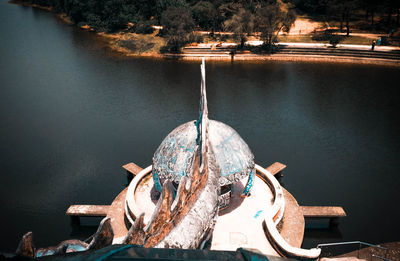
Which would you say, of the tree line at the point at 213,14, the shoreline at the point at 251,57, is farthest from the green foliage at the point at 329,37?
the tree line at the point at 213,14

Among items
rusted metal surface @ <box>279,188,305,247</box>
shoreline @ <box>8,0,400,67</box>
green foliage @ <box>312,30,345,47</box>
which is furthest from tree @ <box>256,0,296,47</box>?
rusted metal surface @ <box>279,188,305,247</box>

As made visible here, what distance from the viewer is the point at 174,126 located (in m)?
31.5

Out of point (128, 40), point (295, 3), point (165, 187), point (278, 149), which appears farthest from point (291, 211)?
point (295, 3)

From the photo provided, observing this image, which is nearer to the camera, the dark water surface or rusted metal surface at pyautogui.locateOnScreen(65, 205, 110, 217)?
rusted metal surface at pyautogui.locateOnScreen(65, 205, 110, 217)

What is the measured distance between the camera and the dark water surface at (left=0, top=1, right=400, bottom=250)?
2248cm

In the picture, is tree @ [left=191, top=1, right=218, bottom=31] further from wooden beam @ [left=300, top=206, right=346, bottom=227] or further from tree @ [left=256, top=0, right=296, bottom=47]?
→ wooden beam @ [left=300, top=206, right=346, bottom=227]

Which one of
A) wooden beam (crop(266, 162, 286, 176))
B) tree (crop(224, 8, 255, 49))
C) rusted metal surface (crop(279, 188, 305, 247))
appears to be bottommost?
rusted metal surface (crop(279, 188, 305, 247))

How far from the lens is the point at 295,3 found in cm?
7638

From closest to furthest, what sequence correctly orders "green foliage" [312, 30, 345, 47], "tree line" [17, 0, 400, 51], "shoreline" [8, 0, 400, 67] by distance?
"shoreline" [8, 0, 400, 67], "green foliage" [312, 30, 345, 47], "tree line" [17, 0, 400, 51]

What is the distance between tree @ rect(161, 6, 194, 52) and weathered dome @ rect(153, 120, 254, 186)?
1639 inches

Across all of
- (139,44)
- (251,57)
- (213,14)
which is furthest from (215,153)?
(213,14)

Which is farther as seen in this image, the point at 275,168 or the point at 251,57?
the point at 251,57

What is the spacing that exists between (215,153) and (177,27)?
44.4m

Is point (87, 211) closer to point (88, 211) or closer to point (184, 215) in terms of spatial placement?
point (88, 211)
